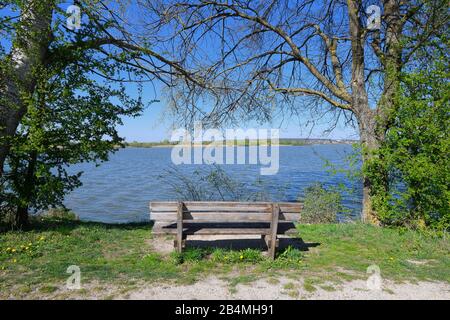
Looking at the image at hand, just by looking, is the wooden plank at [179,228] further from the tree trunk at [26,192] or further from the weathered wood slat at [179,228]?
the tree trunk at [26,192]

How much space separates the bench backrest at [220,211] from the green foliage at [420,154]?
3.24 m

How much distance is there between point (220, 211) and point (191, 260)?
2.87 ft

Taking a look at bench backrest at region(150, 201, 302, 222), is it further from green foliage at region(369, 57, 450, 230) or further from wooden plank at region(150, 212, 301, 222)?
green foliage at region(369, 57, 450, 230)

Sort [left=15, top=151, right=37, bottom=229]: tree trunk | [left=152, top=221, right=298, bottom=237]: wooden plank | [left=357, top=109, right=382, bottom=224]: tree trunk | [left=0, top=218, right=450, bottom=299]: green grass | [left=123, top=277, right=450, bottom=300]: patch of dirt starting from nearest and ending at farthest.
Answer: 1. [left=123, top=277, right=450, bottom=300]: patch of dirt
2. [left=0, top=218, right=450, bottom=299]: green grass
3. [left=152, top=221, right=298, bottom=237]: wooden plank
4. [left=15, top=151, right=37, bottom=229]: tree trunk
5. [left=357, top=109, right=382, bottom=224]: tree trunk

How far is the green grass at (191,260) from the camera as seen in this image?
472 centimetres

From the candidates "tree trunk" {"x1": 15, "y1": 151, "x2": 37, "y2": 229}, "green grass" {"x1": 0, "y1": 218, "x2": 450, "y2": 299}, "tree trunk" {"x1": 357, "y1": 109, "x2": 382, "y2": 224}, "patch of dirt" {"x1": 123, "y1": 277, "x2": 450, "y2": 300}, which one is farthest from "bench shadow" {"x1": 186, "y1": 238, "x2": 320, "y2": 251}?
"tree trunk" {"x1": 15, "y1": 151, "x2": 37, "y2": 229}

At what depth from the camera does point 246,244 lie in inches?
258

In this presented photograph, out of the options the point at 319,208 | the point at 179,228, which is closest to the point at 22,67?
the point at 179,228

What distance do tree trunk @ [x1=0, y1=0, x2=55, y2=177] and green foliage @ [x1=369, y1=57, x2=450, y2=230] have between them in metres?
7.28

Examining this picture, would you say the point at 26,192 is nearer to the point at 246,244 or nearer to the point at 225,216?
the point at 225,216

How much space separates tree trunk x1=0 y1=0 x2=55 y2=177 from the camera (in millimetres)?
6441

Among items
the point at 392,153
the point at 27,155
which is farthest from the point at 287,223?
the point at 27,155

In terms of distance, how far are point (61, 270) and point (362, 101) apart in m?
7.61
